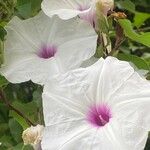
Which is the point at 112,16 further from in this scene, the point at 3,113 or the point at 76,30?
the point at 3,113

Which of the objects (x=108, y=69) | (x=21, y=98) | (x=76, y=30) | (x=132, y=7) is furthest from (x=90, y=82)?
(x=21, y=98)

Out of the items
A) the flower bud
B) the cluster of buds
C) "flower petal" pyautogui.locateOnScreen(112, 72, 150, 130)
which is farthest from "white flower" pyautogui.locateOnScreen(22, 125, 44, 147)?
the flower bud

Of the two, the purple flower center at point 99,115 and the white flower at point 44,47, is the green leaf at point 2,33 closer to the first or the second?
the white flower at point 44,47

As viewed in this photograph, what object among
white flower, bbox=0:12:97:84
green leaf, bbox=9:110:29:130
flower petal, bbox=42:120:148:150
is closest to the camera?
flower petal, bbox=42:120:148:150

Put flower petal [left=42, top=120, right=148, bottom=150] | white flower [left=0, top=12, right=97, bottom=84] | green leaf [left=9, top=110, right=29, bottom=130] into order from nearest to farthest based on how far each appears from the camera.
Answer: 1. flower petal [left=42, top=120, right=148, bottom=150]
2. white flower [left=0, top=12, right=97, bottom=84]
3. green leaf [left=9, top=110, right=29, bottom=130]

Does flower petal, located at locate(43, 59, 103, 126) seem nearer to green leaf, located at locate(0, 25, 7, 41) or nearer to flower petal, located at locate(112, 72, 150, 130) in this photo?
flower petal, located at locate(112, 72, 150, 130)

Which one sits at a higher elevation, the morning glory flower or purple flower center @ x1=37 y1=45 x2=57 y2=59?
the morning glory flower

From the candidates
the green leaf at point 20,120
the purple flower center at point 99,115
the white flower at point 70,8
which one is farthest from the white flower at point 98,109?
the green leaf at point 20,120
